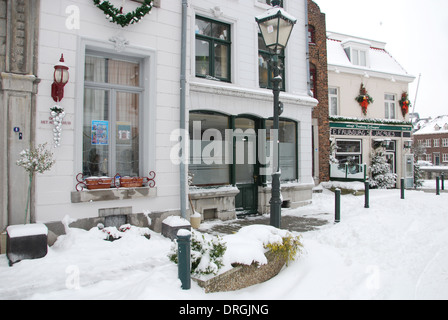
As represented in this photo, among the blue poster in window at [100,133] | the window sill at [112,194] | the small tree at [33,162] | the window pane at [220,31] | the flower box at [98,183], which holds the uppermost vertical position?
the window pane at [220,31]

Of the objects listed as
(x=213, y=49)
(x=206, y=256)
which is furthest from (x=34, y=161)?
(x=213, y=49)

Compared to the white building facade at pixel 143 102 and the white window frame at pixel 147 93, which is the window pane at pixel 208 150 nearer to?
the white building facade at pixel 143 102

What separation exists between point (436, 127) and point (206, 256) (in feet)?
200

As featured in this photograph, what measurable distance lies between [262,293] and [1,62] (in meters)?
5.73

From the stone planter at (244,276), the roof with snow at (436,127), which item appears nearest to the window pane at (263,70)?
the stone planter at (244,276)

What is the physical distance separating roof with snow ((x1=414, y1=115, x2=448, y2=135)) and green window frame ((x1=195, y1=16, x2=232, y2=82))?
54.4m

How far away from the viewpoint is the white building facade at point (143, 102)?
636cm

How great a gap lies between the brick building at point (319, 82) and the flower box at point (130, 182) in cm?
1192

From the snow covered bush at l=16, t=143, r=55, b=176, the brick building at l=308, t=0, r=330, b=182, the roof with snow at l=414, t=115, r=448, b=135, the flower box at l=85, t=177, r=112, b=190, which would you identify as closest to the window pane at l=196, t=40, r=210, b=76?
the flower box at l=85, t=177, r=112, b=190

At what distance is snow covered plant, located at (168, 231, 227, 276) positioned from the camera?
443cm

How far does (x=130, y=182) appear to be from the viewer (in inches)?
279

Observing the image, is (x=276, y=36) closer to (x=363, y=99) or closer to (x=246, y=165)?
(x=246, y=165)

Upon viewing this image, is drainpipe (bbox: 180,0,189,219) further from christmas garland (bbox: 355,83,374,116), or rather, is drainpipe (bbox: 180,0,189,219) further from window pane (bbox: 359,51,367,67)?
window pane (bbox: 359,51,367,67)

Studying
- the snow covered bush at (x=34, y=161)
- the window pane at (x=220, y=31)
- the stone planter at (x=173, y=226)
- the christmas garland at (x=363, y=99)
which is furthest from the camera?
the christmas garland at (x=363, y=99)
